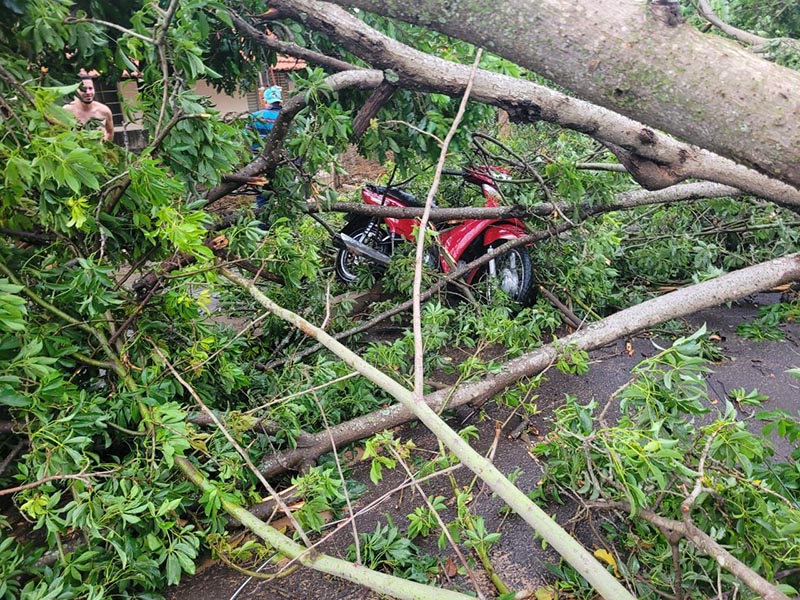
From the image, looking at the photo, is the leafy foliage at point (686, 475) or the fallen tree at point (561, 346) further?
the fallen tree at point (561, 346)

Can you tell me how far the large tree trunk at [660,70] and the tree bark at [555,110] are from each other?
0.79m

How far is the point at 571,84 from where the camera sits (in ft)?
5.08

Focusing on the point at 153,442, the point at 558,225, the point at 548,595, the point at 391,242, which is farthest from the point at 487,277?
the point at 153,442

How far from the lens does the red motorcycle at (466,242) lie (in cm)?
411

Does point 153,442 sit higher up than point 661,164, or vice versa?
A: point 661,164

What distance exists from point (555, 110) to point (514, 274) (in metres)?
2.07

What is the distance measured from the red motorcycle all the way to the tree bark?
1481mm

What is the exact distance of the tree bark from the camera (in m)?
2.24

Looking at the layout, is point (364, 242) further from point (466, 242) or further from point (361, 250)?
point (466, 242)

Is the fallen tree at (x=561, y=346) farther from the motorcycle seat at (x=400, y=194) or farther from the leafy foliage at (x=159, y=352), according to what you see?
the motorcycle seat at (x=400, y=194)

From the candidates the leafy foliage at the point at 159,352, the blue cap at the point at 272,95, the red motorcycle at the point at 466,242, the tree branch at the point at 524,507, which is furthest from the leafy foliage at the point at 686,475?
the blue cap at the point at 272,95

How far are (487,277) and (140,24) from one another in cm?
274

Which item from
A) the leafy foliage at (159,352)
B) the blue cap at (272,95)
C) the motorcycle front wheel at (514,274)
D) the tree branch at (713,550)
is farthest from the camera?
the blue cap at (272,95)

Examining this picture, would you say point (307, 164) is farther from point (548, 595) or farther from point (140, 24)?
→ point (548, 595)
